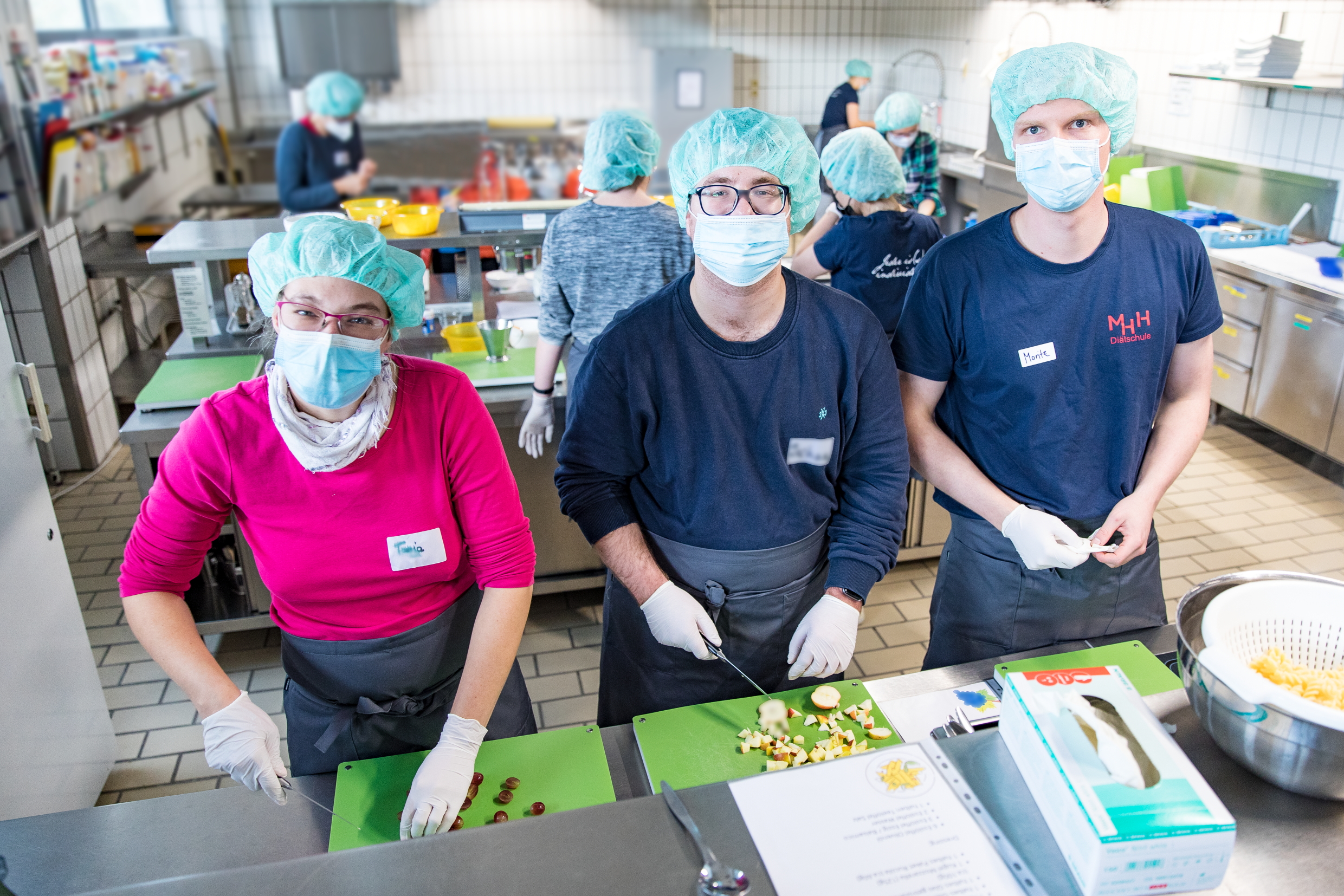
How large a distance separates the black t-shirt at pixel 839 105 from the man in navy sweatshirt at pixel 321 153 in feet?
11.2

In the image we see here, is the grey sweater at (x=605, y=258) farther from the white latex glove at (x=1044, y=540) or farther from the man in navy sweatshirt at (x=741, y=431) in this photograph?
the white latex glove at (x=1044, y=540)

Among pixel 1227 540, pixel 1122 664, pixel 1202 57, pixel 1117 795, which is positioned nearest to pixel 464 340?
pixel 1122 664

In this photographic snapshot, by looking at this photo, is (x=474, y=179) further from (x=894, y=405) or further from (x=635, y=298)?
(x=894, y=405)

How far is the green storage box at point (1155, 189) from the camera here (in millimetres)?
5094

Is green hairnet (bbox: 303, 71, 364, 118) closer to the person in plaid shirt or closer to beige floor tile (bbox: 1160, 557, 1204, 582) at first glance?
the person in plaid shirt

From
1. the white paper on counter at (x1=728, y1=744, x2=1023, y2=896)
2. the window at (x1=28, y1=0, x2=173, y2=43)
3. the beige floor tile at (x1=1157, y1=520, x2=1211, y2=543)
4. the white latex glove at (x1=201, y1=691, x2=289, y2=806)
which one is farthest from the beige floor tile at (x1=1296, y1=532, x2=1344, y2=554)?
the window at (x1=28, y1=0, x2=173, y2=43)

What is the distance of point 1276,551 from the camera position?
3656mm

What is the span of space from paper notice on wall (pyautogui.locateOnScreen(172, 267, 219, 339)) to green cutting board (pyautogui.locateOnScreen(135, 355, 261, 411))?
0.37 ft

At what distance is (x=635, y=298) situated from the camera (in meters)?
2.78

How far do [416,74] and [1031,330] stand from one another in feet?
23.6

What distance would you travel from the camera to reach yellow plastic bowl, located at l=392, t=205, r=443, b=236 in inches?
122

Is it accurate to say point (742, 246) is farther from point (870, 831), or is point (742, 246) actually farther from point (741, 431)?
point (870, 831)

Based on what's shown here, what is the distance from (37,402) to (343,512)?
4.45ft

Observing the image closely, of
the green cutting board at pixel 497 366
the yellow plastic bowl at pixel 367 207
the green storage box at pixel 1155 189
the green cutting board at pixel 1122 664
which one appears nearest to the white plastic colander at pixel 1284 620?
the green cutting board at pixel 1122 664
